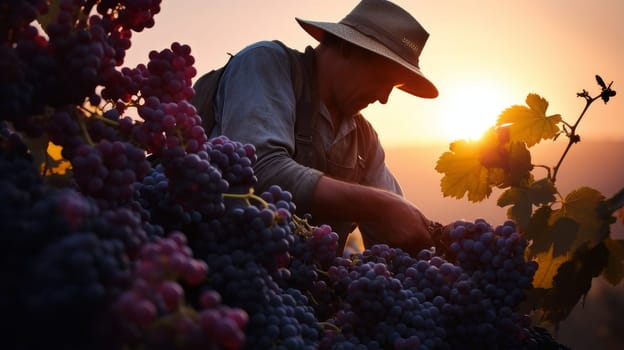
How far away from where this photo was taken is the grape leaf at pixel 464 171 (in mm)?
1582

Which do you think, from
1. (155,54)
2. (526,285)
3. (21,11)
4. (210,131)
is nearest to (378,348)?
(526,285)

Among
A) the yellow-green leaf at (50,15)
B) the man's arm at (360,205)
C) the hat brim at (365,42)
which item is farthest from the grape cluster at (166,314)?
the hat brim at (365,42)

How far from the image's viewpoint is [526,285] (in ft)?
3.98

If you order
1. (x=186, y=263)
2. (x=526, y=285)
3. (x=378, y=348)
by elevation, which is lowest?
(x=378, y=348)

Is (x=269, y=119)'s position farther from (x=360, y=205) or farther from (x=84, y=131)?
(x=84, y=131)

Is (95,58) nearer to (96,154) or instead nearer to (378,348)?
(96,154)

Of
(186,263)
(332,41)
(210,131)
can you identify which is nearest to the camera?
(186,263)

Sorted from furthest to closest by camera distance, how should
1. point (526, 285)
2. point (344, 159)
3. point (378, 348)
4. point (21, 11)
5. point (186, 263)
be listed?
point (344, 159) < point (526, 285) < point (378, 348) < point (21, 11) < point (186, 263)

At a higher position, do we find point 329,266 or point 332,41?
point 332,41

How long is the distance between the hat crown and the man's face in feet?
0.26

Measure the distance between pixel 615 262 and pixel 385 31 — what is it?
1600 millimetres

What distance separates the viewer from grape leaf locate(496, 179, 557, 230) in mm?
1346

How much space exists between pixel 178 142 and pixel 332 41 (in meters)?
1.92

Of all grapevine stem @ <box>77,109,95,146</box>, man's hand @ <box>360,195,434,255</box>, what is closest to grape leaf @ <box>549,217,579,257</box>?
man's hand @ <box>360,195,434,255</box>
